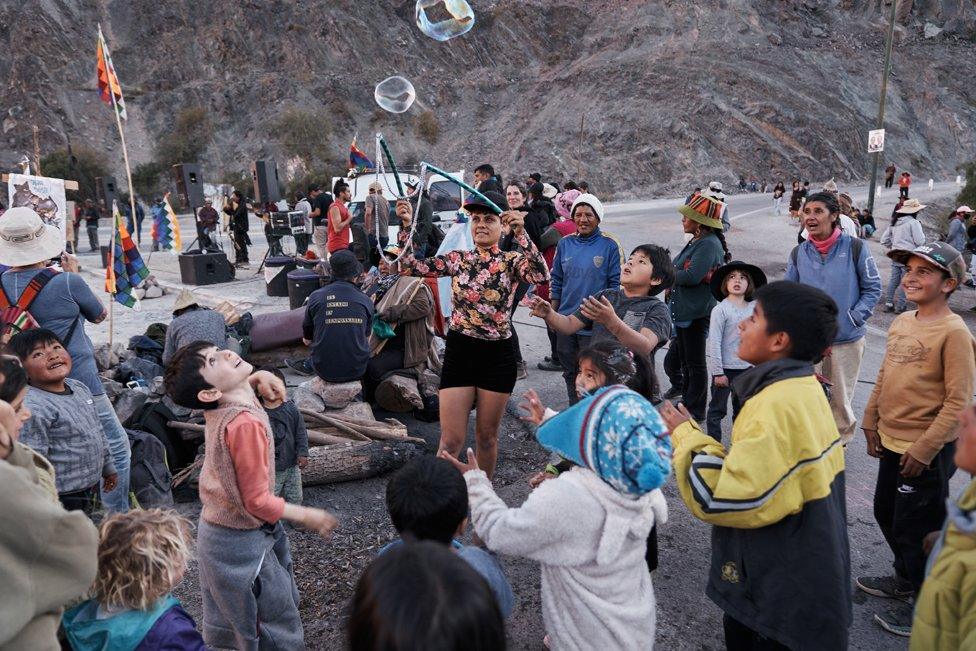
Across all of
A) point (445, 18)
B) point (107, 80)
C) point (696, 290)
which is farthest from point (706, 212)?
point (107, 80)

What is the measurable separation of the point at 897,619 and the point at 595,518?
190 centimetres

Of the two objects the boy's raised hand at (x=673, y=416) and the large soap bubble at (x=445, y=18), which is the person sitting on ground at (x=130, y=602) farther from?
the large soap bubble at (x=445, y=18)

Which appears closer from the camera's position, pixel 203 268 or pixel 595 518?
pixel 595 518

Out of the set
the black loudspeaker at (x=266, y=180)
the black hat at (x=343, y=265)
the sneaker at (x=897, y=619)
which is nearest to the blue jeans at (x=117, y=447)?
the black hat at (x=343, y=265)

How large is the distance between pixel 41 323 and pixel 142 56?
202 ft

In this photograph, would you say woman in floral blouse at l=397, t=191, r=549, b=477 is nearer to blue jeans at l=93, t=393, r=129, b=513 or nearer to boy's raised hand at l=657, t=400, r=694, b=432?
boy's raised hand at l=657, t=400, r=694, b=432

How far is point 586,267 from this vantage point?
464 cm

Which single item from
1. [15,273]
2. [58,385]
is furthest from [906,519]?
[15,273]

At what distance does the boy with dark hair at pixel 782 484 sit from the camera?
1908mm

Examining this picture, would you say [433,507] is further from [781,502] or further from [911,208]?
[911,208]

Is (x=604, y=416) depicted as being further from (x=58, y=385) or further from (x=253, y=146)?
(x=253, y=146)

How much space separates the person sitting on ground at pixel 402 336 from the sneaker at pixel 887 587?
3.49 meters

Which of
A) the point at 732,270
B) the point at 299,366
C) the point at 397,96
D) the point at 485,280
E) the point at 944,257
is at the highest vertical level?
the point at 397,96

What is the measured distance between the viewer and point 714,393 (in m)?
Answer: 4.69
